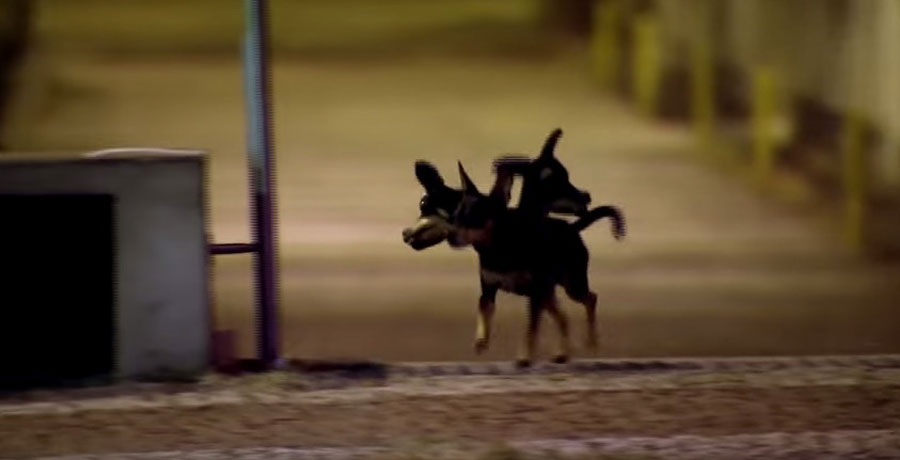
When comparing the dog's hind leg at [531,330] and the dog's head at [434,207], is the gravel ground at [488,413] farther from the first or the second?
the dog's head at [434,207]

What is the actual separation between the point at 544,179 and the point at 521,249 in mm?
281

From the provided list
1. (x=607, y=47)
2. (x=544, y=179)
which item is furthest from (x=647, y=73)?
(x=544, y=179)

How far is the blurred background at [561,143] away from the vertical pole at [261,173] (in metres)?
1.24

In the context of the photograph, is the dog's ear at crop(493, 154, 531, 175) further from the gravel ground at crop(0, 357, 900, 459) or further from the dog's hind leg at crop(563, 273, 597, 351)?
the gravel ground at crop(0, 357, 900, 459)

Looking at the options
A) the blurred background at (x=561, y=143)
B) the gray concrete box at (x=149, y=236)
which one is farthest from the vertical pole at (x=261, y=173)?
the blurred background at (x=561, y=143)

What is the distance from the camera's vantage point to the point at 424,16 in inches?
1184

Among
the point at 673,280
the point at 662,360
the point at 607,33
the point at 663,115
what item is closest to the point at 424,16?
the point at 607,33

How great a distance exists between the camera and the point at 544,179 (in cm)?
693

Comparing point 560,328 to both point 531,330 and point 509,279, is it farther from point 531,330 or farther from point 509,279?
point 509,279

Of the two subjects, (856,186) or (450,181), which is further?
(450,181)

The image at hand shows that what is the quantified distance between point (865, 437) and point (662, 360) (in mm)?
1541

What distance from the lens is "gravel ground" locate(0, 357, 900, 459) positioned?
6.25 metres

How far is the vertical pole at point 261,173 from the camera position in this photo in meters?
7.46

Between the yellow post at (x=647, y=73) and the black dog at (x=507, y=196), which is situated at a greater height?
the yellow post at (x=647, y=73)
